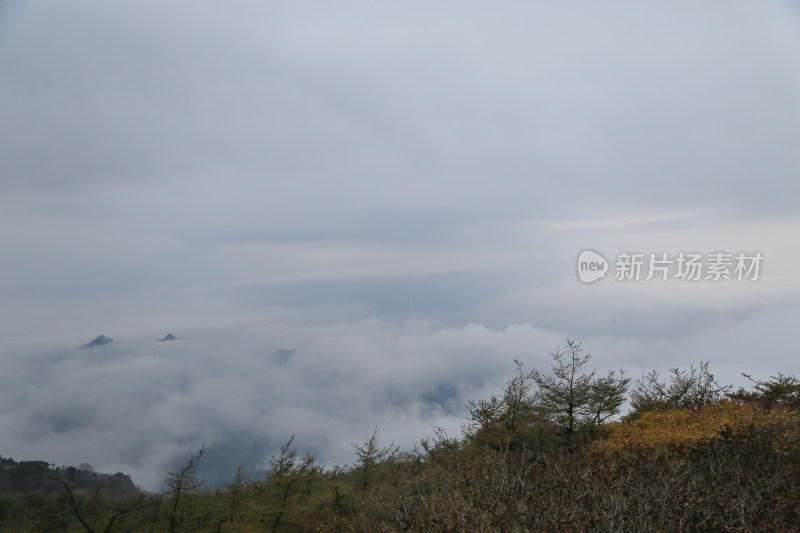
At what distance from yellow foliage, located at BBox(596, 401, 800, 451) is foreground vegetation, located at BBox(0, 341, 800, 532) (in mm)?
62

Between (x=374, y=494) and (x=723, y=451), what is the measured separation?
1250 cm

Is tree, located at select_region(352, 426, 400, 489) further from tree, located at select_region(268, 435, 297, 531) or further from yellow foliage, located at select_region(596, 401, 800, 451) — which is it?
yellow foliage, located at select_region(596, 401, 800, 451)

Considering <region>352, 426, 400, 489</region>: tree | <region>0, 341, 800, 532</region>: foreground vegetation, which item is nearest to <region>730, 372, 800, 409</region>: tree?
<region>0, 341, 800, 532</region>: foreground vegetation

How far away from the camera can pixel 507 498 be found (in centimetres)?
1066

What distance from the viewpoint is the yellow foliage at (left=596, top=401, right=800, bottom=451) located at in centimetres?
1708

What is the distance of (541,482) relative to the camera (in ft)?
40.2

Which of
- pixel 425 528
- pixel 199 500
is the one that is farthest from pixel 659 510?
pixel 199 500

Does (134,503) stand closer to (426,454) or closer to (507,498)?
(507,498)

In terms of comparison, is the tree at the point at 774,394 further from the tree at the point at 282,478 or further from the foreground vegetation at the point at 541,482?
the tree at the point at 282,478

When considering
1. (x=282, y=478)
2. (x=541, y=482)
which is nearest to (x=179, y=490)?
(x=282, y=478)

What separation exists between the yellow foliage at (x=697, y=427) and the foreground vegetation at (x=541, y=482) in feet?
0.20

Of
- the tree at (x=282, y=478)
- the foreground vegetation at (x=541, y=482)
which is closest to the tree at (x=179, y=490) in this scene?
the foreground vegetation at (x=541, y=482)

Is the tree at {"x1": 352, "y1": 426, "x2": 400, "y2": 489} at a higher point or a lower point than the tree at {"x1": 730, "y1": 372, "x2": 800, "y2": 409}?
lower

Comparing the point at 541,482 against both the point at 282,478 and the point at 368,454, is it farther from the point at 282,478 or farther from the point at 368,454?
the point at 368,454
